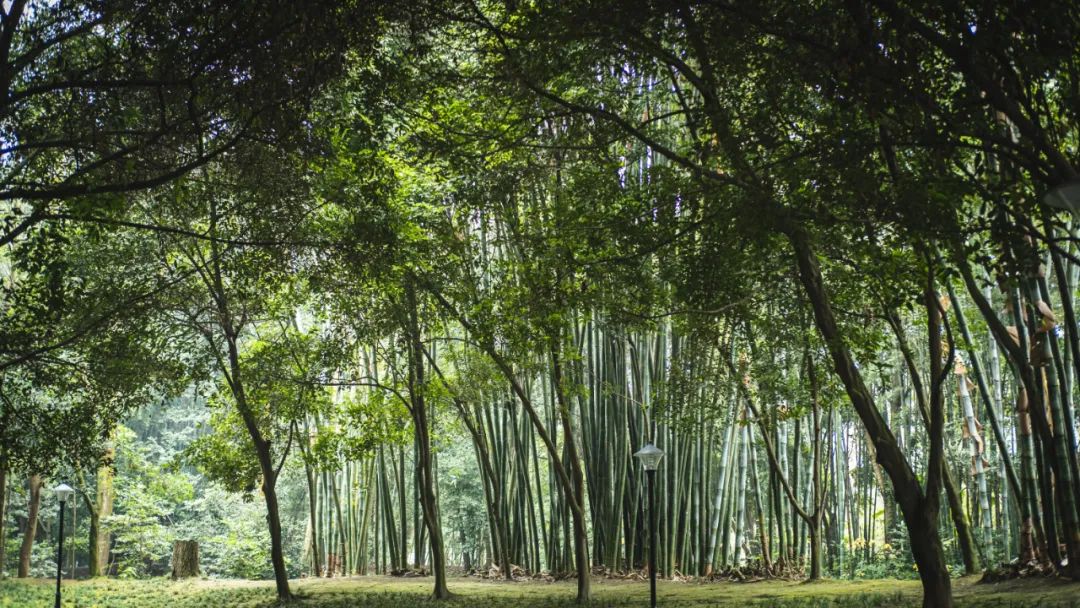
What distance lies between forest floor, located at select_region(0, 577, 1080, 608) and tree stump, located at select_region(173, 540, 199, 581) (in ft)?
1.88

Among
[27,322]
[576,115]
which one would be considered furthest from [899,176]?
[27,322]

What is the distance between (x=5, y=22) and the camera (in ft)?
15.8

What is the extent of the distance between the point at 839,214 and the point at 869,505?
38.9 ft

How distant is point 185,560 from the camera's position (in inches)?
602

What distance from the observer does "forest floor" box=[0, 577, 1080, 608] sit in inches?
267

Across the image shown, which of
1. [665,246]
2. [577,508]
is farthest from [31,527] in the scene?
[665,246]

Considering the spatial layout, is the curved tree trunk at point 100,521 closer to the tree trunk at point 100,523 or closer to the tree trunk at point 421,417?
the tree trunk at point 100,523

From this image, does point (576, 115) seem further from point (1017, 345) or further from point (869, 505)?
point (869, 505)

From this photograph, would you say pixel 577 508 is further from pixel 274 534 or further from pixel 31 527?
pixel 31 527

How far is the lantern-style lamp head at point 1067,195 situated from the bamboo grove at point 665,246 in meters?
0.02

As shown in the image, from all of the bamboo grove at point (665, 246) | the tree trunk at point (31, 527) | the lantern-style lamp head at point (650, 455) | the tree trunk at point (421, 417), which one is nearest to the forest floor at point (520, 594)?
the tree trunk at point (421, 417)

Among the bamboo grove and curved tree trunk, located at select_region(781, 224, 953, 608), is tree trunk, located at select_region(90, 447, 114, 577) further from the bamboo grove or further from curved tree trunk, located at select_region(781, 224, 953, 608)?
curved tree trunk, located at select_region(781, 224, 953, 608)

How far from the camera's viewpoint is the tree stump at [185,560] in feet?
49.7

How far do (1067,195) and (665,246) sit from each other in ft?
14.2
